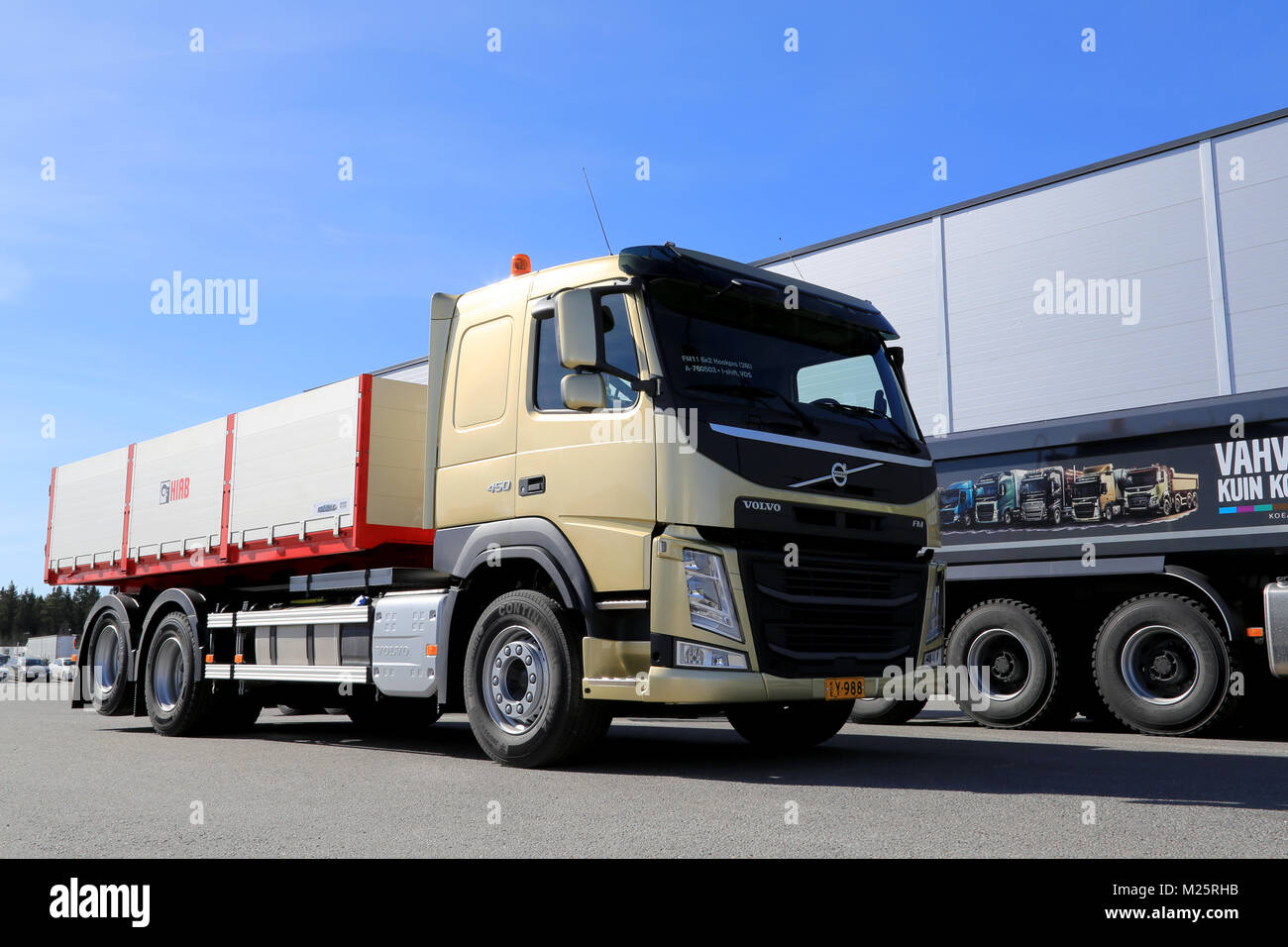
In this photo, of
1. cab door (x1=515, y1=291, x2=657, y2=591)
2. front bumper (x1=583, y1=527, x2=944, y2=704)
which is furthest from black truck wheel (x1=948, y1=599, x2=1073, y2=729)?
cab door (x1=515, y1=291, x2=657, y2=591)

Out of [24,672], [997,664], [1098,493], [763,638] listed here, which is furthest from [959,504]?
[24,672]

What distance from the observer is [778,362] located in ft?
22.9

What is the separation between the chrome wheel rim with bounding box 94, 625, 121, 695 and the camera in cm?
1121

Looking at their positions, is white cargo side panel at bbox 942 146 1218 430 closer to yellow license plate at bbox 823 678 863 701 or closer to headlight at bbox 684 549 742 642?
yellow license plate at bbox 823 678 863 701

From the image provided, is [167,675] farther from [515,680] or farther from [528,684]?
[528,684]

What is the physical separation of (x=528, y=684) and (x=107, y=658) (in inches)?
263

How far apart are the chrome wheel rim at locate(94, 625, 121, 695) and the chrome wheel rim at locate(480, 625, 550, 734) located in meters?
5.91

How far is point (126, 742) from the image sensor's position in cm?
975

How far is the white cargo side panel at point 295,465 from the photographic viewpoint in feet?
27.5

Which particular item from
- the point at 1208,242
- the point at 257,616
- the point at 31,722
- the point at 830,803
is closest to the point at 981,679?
the point at 830,803

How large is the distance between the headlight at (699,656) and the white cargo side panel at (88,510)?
7579 mm

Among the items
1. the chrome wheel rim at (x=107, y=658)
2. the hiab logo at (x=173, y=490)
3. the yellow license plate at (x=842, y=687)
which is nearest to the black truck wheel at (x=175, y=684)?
the chrome wheel rim at (x=107, y=658)

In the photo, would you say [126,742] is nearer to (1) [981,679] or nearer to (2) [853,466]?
(2) [853,466]
